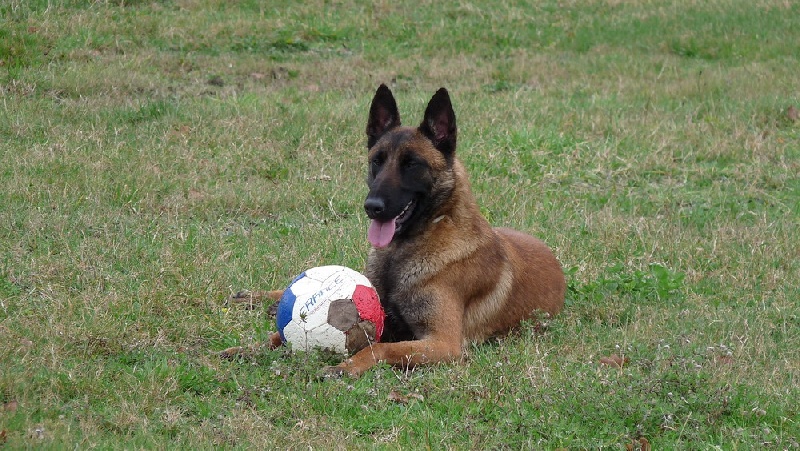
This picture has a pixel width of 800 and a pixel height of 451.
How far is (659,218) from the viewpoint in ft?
29.2

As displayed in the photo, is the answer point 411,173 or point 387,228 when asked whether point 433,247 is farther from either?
point 411,173

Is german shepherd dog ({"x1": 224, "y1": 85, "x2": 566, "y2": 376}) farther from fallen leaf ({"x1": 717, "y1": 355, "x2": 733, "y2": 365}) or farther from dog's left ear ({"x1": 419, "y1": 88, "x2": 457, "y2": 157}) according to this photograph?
fallen leaf ({"x1": 717, "y1": 355, "x2": 733, "y2": 365})

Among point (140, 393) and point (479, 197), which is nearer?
point (140, 393)

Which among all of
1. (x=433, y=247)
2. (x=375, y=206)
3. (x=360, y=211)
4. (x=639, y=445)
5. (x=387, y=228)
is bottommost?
(x=360, y=211)

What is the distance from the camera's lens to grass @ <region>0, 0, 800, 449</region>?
4773 millimetres

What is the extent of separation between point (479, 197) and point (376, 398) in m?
4.39

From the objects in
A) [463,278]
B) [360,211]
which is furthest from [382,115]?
[360,211]

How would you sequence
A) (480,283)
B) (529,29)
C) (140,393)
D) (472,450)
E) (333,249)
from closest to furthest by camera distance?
(472,450), (140,393), (480,283), (333,249), (529,29)

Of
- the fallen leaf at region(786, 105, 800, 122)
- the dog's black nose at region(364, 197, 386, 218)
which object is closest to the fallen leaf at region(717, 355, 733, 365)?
the dog's black nose at region(364, 197, 386, 218)

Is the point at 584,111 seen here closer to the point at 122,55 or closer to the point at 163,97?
the point at 163,97

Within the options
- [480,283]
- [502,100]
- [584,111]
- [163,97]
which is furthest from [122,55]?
[480,283]

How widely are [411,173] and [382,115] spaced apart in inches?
21.3

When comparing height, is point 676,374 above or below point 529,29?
above

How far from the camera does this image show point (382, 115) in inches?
250
